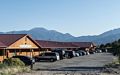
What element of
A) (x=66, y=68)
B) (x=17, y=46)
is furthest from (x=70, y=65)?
(x=17, y=46)

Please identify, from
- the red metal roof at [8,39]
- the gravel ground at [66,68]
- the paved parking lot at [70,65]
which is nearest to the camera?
the gravel ground at [66,68]

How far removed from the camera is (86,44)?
12975 centimetres

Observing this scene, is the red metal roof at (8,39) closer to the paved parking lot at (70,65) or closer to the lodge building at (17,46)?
the lodge building at (17,46)

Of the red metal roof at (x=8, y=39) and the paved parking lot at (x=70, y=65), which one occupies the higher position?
the red metal roof at (x=8, y=39)

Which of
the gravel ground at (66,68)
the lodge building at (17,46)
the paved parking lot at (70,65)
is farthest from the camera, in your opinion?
the lodge building at (17,46)

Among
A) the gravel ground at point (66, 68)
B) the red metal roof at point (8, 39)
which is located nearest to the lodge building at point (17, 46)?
the red metal roof at point (8, 39)

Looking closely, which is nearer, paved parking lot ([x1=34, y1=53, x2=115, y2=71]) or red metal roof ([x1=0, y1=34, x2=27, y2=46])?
paved parking lot ([x1=34, y1=53, x2=115, y2=71])

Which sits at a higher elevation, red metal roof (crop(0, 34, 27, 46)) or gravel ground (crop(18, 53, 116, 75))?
red metal roof (crop(0, 34, 27, 46))

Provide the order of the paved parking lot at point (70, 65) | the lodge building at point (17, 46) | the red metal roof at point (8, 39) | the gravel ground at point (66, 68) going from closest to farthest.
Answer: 1. the gravel ground at point (66, 68)
2. the paved parking lot at point (70, 65)
3. the lodge building at point (17, 46)
4. the red metal roof at point (8, 39)

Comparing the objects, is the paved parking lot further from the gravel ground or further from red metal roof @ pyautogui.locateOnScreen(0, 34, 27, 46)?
red metal roof @ pyautogui.locateOnScreen(0, 34, 27, 46)

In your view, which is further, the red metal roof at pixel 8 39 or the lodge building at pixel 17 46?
the red metal roof at pixel 8 39

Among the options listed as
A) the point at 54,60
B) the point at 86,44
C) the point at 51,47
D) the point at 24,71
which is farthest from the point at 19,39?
the point at 86,44

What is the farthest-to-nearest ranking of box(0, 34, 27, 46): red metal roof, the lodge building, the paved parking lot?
1. box(0, 34, 27, 46): red metal roof
2. the lodge building
3. the paved parking lot

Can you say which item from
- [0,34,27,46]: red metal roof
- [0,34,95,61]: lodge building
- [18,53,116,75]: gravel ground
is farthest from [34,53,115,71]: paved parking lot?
[0,34,27,46]: red metal roof
